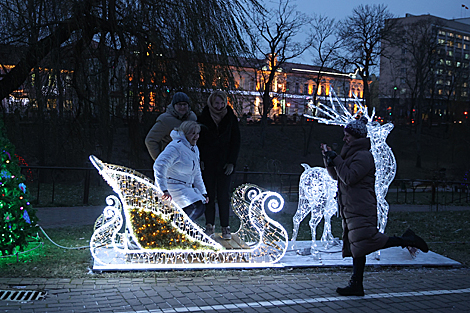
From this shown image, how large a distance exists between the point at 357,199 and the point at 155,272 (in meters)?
2.70

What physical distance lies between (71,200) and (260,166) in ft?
72.0

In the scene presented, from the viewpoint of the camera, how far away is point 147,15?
8.95 metres

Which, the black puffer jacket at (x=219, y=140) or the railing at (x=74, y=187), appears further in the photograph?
the railing at (x=74, y=187)

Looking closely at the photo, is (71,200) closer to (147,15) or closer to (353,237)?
(147,15)

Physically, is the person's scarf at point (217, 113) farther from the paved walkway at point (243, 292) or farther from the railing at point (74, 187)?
the railing at point (74, 187)

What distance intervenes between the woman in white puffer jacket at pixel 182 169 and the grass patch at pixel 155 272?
0.92 m

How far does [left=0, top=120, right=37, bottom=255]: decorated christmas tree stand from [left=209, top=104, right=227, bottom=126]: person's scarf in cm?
284

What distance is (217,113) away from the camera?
7555mm

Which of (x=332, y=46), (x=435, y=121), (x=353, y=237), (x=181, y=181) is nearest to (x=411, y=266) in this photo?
(x=353, y=237)

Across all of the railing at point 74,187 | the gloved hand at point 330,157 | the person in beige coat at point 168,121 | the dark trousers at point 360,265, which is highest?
the person in beige coat at point 168,121

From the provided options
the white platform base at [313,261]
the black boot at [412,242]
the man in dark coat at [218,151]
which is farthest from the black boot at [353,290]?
the man in dark coat at [218,151]

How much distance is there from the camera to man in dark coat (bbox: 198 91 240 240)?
7.58 m

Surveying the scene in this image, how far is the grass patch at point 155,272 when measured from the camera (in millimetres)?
6543

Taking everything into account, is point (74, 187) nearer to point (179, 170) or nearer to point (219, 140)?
point (219, 140)
